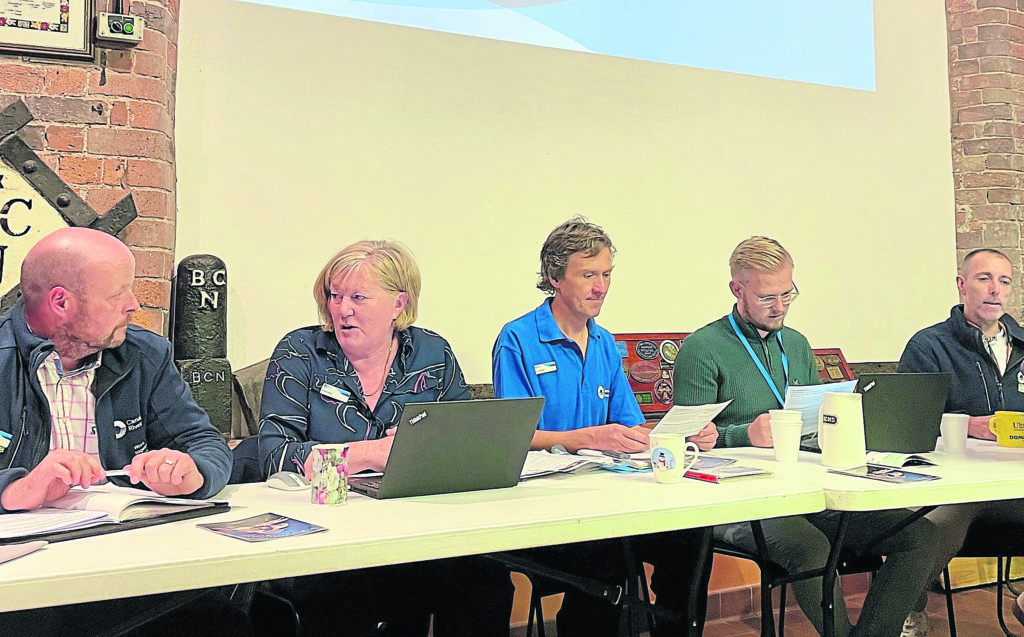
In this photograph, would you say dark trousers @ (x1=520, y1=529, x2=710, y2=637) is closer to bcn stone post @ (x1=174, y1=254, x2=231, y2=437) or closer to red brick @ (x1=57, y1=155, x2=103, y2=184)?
bcn stone post @ (x1=174, y1=254, x2=231, y2=437)

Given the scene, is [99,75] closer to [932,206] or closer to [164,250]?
[164,250]

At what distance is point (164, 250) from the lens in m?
2.83

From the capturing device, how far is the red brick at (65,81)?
2684 mm

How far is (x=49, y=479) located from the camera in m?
1.38

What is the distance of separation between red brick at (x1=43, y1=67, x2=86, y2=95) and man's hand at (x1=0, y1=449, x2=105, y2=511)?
5.57 ft

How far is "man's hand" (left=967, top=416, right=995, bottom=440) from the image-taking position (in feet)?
7.96

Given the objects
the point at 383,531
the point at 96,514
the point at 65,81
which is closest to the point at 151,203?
the point at 65,81

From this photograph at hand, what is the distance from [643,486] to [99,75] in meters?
2.13

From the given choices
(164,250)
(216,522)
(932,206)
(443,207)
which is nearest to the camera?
(216,522)

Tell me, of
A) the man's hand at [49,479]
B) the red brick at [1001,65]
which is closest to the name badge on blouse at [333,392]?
the man's hand at [49,479]

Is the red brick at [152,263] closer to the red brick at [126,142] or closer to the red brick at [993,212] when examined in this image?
the red brick at [126,142]

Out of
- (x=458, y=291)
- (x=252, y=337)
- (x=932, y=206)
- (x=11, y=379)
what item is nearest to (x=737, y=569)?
(x=458, y=291)

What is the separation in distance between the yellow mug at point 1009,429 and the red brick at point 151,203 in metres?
2.47

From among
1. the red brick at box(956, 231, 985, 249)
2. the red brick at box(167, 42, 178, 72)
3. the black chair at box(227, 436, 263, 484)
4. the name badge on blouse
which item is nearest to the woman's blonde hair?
the name badge on blouse
